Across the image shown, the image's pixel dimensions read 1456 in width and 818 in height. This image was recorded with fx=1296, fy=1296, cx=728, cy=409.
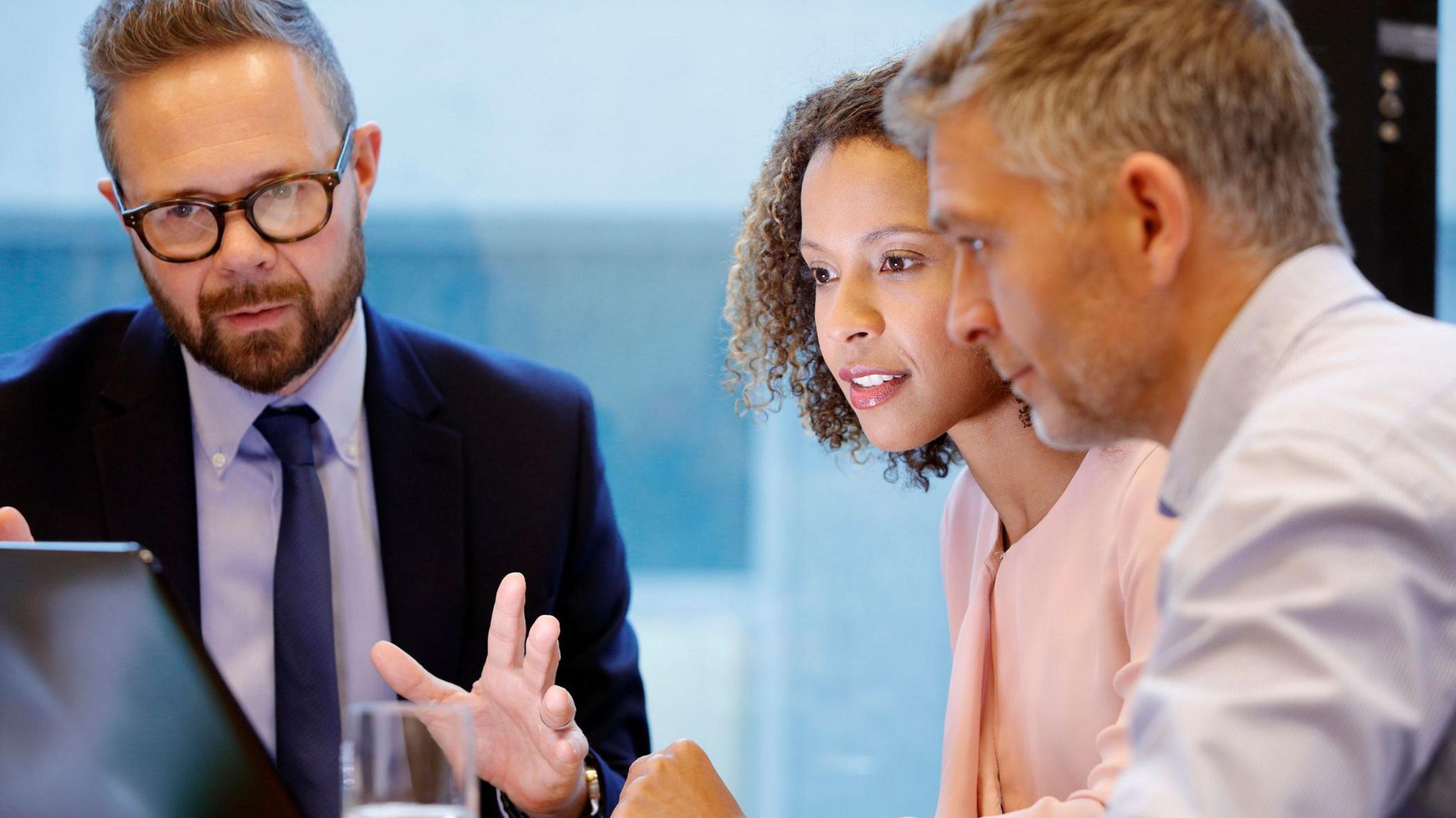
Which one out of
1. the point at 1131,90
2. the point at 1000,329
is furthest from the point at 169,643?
the point at 1131,90

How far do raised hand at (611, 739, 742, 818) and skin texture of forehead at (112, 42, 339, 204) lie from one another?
907 mm

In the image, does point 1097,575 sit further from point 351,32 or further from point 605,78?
point 351,32

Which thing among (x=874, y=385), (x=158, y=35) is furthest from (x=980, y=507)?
(x=158, y=35)

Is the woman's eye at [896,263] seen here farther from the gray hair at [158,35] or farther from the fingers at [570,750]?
the gray hair at [158,35]

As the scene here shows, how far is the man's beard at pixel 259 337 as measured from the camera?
5.65ft

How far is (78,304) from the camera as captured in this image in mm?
3225

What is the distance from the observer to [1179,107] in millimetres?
950

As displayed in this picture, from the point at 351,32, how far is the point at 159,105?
62.8 inches

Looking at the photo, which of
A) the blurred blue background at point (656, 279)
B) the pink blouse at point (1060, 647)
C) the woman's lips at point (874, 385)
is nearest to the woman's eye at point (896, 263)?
the woman's lips at point (874, 385)

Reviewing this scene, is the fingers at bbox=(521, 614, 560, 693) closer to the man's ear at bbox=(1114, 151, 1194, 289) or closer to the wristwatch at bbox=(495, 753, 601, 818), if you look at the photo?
the wristwatch at bbox=(495, 753, 601, 818)

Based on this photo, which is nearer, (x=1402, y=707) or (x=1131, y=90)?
(x=1402, y=707)

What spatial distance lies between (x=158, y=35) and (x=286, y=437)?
0.56 m

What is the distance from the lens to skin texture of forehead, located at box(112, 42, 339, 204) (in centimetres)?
167

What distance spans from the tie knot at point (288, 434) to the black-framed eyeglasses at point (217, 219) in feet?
0.79
